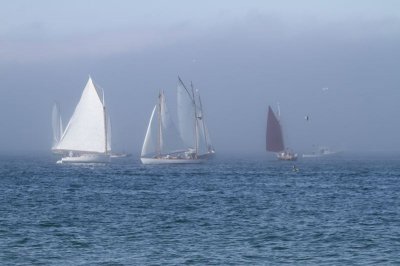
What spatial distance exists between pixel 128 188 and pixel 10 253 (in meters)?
46.9

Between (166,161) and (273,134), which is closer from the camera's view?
(166,161)

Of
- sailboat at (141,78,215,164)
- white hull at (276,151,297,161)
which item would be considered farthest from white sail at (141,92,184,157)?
white hull at (276,151,297,161)

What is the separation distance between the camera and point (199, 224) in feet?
175

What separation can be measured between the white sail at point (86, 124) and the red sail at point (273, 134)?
3852 cm

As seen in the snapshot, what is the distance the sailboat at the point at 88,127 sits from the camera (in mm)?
146750

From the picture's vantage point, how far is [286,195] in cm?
7856

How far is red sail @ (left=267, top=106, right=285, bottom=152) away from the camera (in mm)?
175375

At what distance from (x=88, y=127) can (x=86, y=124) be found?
0.83 metres

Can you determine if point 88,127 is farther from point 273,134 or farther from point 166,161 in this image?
point 273,134

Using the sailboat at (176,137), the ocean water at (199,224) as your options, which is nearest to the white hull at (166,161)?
the sailboat at (176,137)

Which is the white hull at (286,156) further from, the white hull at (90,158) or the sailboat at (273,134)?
the white hull at (90,158)

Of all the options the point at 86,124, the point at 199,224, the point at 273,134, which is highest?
the point at 86,124

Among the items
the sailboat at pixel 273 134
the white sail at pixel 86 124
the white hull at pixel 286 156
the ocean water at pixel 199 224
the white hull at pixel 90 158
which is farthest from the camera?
the white hull at pixel 286 156

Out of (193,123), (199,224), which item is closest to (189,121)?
(193,123)
